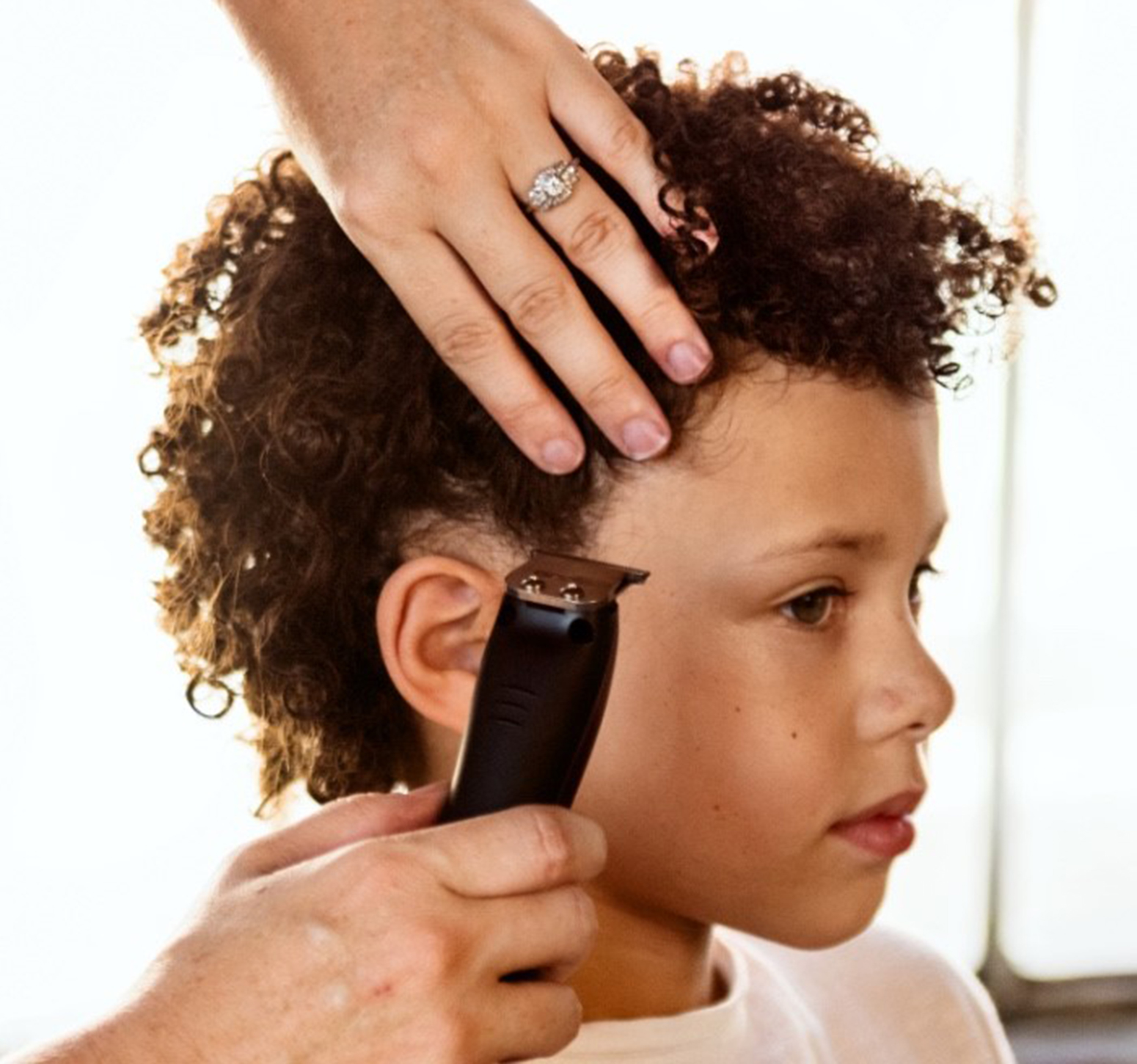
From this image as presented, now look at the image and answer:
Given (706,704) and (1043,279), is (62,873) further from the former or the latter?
(1043,279)

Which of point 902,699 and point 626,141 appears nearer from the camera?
point 626,141

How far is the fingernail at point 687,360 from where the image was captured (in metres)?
0.95

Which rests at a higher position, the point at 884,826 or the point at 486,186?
the point at 486,186

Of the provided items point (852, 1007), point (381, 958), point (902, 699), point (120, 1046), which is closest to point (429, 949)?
point (381, 958)

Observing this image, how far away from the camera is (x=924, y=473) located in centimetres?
108

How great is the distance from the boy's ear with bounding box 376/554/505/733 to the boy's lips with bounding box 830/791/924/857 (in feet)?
0.76

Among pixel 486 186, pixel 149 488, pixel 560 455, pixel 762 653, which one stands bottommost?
pixel 762 653

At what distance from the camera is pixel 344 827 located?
82cm

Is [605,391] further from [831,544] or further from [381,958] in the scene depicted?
[381,958]

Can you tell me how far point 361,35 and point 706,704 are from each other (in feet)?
1.32

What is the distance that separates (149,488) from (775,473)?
880 mm

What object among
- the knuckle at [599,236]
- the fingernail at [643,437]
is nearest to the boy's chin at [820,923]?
the fingernail at [643,437]

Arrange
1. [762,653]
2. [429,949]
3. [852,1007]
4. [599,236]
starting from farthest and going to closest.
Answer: [852,1007] < [762,653] < [599,236] < [429,949]

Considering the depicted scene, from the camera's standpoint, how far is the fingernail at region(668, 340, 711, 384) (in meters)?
0.95
